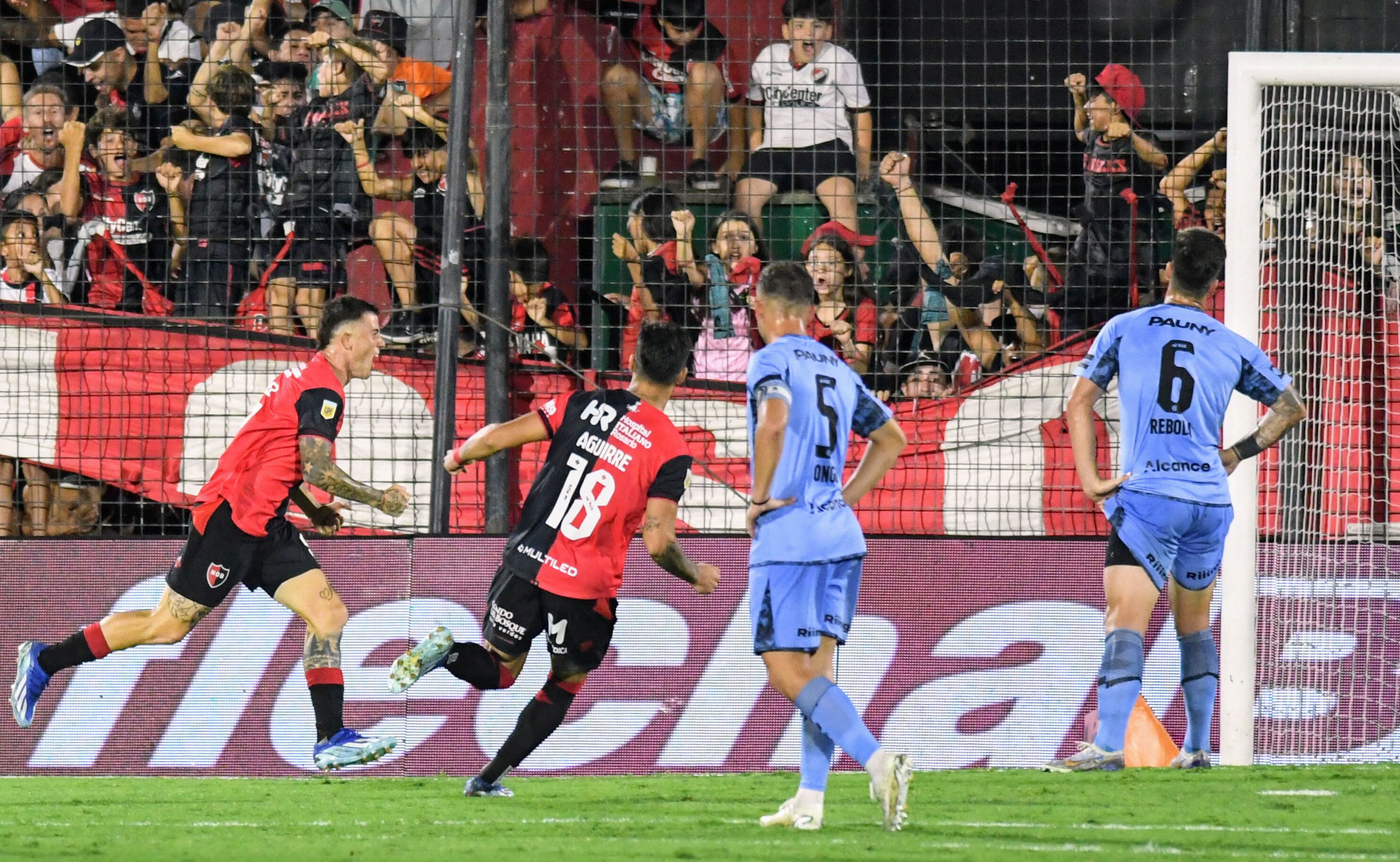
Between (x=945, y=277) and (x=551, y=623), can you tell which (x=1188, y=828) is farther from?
(x=945, y=277)

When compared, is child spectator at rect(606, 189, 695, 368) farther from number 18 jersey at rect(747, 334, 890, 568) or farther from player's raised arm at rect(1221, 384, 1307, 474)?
number 18 jersey at rect(747, 334, 890, 568)

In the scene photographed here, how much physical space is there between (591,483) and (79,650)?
257cm

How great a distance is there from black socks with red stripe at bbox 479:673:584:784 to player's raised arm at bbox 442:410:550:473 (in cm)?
90

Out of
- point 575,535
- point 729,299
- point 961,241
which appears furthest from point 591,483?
point 961,241

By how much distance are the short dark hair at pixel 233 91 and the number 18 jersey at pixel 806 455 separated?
547 cm

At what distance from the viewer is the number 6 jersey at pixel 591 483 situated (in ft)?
20.9

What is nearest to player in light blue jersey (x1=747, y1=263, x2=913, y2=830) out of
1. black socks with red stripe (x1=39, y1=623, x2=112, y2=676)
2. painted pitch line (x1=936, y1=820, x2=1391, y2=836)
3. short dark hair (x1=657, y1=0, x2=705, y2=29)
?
painted pitch line (x1=936, y1=820, x2=1391, y2=836)

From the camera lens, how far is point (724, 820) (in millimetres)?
5504

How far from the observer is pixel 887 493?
9.29 meters

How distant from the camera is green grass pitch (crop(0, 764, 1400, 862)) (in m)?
4.65

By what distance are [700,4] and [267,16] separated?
8.07 feet

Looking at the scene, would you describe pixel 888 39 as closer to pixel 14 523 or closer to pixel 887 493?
pixel 887 493

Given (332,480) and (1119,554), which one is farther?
(332,480)

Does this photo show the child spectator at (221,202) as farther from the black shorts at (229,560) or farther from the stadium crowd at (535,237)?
the black shorts at (229,560)
